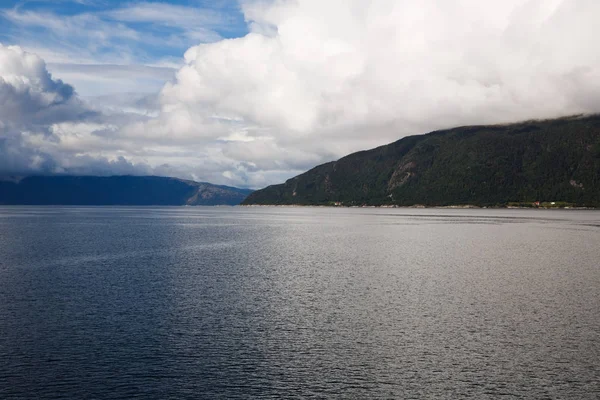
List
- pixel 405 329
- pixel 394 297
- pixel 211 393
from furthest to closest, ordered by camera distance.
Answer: pixel 394 297, pixel 405 329, pixel 211 393

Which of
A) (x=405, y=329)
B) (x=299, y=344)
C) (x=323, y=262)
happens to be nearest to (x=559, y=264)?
(x=323, y=262)

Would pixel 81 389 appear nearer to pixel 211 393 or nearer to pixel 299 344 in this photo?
pixel 211 393

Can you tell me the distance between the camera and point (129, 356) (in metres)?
40.4

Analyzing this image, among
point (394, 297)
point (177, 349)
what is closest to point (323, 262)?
point (394, 297)

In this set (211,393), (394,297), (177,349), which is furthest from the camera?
(394,297)

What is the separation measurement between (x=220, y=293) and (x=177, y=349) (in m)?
23.8

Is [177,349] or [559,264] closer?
[177,349]

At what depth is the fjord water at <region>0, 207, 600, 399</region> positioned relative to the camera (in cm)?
3512

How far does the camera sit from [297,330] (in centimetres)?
4828

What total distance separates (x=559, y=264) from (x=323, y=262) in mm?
44973

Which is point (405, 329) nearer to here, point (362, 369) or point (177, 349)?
point (362, 369)

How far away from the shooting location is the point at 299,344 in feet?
144

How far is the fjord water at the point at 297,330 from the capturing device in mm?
35125

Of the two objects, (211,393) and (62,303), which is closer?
(211,393)
